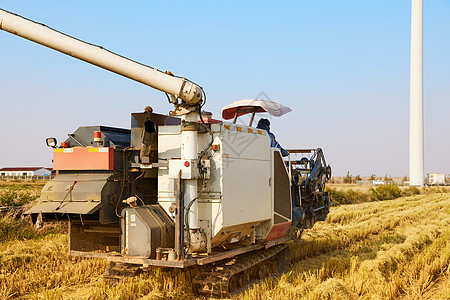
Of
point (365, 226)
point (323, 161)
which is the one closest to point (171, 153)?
point (323, 161)

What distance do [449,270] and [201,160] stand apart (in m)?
5.77

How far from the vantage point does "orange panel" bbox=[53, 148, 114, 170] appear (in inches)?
301

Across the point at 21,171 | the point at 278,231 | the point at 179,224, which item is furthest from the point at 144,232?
the point at 21,171

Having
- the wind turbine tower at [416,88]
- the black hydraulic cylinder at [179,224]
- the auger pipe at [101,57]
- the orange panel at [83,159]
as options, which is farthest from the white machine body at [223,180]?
the wind turbine tower at [416,88]

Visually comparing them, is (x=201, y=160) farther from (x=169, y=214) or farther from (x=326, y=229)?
(x=326, y=229)

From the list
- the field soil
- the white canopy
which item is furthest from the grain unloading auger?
the white canopy

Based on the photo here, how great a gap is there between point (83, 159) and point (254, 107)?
13.4 feet

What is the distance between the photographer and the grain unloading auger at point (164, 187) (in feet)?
23.2

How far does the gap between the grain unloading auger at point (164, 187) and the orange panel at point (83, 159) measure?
17mm

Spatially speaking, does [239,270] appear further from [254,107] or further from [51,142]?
[51,142]

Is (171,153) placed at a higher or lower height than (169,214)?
higher

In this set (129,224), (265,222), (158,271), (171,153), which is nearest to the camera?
(129,224)

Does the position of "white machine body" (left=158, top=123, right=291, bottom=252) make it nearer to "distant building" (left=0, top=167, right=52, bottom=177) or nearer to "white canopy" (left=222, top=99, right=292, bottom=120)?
"white canopy" (left=222, top=99, right=292, bottom=120)

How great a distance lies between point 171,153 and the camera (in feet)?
25.5
